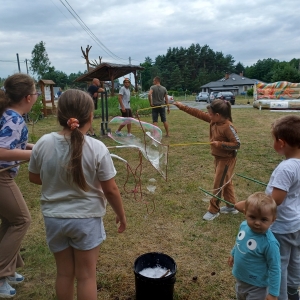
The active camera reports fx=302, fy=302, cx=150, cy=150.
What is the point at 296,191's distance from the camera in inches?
77.1

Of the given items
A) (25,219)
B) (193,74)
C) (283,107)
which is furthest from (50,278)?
(193,74)

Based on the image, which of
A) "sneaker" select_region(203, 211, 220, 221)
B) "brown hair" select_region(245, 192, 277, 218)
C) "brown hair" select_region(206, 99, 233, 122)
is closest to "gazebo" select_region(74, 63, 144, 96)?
"brown hair" select_region(206, 99, 233, 122)

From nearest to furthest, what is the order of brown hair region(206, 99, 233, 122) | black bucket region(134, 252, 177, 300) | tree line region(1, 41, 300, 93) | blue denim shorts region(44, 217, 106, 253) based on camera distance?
blue denim shorts region(44, 217, 106, 253) < black bucket region(134, 252, 177, 300) < brown hair region(206, 99, 233, 122) < tree line region(1, 41, 300, 93)

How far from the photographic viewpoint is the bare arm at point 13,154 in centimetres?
208

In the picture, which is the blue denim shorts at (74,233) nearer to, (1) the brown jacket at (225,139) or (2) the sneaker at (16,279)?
(2) the sneaker at (16,279)

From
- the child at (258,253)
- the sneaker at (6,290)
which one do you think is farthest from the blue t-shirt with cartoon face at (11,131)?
the child at (258,253)

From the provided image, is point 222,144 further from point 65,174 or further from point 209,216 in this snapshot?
point 65,174

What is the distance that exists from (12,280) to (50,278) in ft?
1.07

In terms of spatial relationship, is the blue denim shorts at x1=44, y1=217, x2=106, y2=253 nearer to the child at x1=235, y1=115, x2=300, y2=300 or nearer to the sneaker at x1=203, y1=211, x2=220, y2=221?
the child at x1=235, y1=115, x2=300, y2=300

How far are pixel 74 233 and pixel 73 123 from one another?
64 cm

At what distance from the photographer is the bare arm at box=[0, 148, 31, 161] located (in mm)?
2082

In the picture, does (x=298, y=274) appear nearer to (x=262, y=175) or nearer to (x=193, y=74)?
(x=262, y=175)

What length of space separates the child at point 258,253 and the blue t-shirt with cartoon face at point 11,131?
163cm

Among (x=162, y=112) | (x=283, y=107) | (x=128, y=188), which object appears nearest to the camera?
(x=128, y=188)
